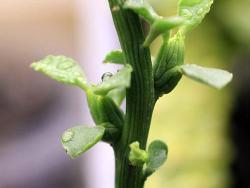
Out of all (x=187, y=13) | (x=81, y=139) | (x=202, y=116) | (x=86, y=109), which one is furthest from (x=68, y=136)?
(x=86, y=109)

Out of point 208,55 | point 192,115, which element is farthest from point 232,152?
point 208,55

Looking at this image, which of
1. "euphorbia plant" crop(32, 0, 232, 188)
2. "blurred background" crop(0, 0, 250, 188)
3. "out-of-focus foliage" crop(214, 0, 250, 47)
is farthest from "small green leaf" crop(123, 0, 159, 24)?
"out-of-focus foliage" crop(214, 0, 250, 47)

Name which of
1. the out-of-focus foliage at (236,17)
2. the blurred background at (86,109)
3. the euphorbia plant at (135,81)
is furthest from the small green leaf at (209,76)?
the out-of-focus foliage at (236,17)

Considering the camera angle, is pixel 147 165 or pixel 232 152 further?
pixel 232 152

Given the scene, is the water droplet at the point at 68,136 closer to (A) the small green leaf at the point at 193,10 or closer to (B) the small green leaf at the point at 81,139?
(B) the small green leaf at the point at 81,139

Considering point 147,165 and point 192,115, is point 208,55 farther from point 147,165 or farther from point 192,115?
point 147,165
